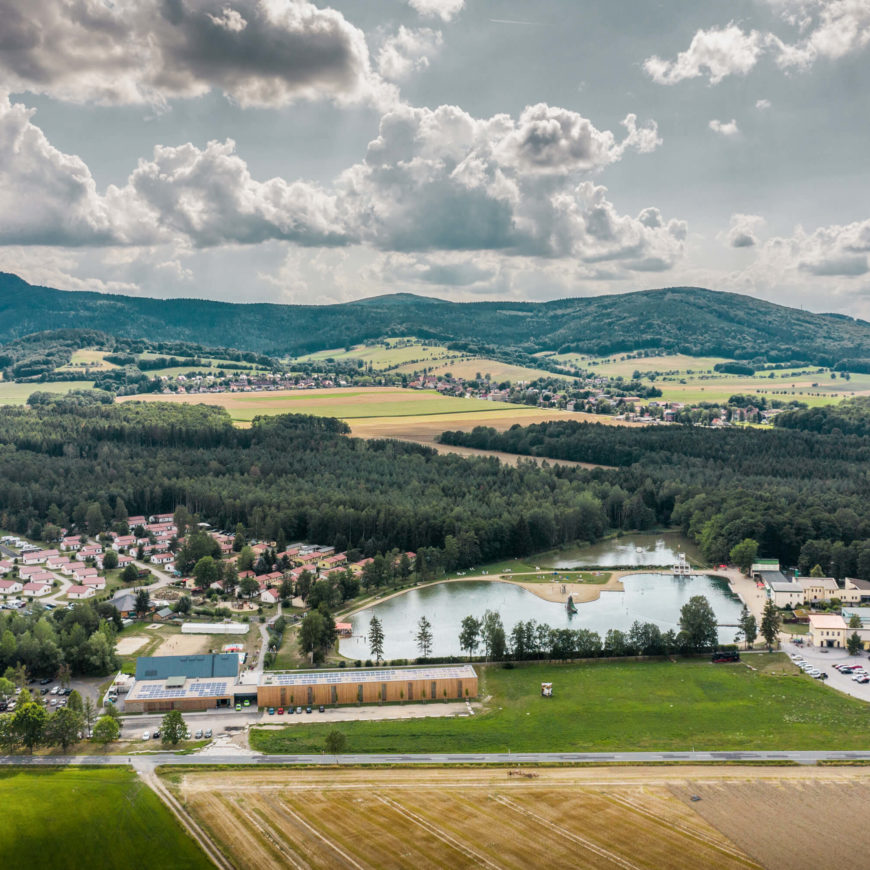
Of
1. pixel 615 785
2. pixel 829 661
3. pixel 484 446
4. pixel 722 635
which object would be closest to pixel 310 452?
pixel 484 446

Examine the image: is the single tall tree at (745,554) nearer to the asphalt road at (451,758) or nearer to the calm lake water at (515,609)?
the calm lake water at (515,609)

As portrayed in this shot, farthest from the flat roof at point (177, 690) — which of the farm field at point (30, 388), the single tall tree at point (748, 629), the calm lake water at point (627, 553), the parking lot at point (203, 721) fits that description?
the farm field at point (30, 388)

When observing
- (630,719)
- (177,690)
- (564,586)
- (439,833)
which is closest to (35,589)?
(177,690)

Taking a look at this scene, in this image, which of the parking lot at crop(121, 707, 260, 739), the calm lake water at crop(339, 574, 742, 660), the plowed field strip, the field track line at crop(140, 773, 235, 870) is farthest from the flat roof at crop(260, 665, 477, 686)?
the plowed field strip

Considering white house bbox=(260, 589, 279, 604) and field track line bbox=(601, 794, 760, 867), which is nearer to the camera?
field track line bbox=(601, 794, 760, 867)

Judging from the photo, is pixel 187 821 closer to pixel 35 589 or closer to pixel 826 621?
pixel 35 589

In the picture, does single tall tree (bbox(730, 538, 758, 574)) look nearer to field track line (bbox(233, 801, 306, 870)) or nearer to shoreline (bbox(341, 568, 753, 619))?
shoreline (bbox(341, 568, 753, 619))
